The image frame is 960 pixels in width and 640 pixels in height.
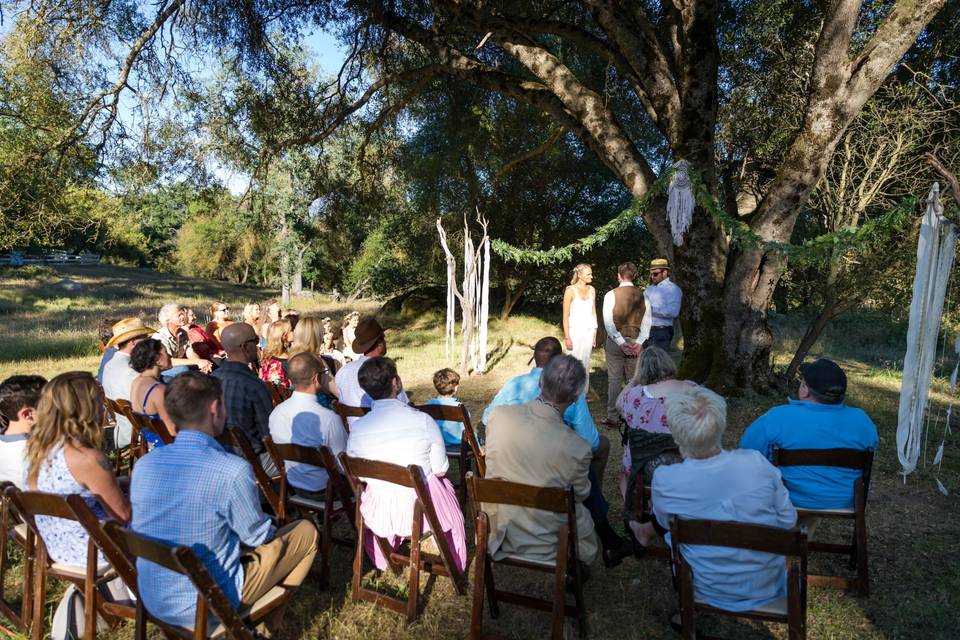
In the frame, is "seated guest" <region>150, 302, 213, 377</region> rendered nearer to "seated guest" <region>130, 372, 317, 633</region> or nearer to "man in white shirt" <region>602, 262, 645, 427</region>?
"seated guest" <region>130, 372, 317, 633</region>

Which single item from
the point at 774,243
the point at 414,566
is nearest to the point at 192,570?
the point at 414,566

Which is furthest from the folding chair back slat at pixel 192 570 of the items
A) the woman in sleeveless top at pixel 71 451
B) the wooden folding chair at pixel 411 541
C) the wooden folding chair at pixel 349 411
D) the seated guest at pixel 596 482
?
the wooden folding chair at pixel 349 411

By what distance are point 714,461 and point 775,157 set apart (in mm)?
9067

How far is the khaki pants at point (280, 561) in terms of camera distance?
2.62 m

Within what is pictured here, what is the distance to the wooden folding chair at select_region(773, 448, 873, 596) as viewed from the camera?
3.32m

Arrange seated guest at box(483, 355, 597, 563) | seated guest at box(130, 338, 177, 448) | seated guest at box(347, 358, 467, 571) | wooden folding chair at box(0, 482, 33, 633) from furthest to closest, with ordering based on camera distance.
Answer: seated guest at box(130, 338, 177, 448)
seated guest at box(347, 358, 467, 571)
wooden folding chair at box(0, 482, 33, 633)
seated guest at box(483, 355, 597, 563)

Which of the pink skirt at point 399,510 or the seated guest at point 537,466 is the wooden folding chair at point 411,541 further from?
the seated guest at point 537,466

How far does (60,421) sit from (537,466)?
2.20 m

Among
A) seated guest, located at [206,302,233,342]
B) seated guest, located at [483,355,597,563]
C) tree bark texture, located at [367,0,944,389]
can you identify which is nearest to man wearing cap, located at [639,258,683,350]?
tree bark texture, located at [367,0,944,389]

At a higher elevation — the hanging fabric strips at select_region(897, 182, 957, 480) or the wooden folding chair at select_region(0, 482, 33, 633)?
the hanging fabric strips at select_region(897, 182, 957, 480)

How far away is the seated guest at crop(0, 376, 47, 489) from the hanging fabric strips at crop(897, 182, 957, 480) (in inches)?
224

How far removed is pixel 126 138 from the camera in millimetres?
9023

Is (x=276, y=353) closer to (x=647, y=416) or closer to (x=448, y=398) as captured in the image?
(x=448, y=398)

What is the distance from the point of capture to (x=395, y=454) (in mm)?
3299
